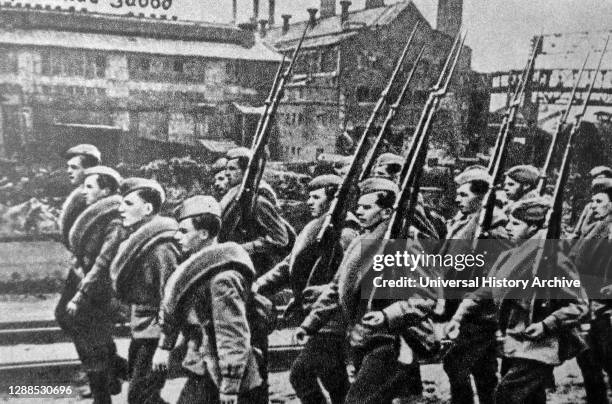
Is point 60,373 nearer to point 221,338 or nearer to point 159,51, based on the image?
point 221,338

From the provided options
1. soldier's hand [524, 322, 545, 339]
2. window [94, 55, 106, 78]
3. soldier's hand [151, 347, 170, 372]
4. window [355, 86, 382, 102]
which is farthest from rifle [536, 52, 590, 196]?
window [94, 55, 106, 78]

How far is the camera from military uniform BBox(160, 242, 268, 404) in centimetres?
385

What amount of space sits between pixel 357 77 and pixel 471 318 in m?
2.36

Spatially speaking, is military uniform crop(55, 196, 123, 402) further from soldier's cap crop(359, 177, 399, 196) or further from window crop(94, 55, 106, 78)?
soldier's cap crop(359, 177, 399, 196)

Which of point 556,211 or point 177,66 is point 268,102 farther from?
point 556,211

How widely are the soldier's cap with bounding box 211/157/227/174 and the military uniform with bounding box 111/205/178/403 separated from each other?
67 cm

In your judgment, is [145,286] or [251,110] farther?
[251,110]

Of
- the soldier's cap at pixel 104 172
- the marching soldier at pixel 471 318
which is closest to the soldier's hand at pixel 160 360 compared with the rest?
the soldier's cap at pixel 104 172

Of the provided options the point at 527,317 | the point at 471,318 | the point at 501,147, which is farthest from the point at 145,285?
the point at 501,147

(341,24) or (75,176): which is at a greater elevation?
(341,24)

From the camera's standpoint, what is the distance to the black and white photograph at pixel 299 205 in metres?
4.23

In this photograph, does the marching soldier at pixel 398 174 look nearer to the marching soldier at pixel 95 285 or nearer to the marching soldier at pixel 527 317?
the marching soldier at pixel 527 317

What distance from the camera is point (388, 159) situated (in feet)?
15.2

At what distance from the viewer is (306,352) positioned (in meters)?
4.38
